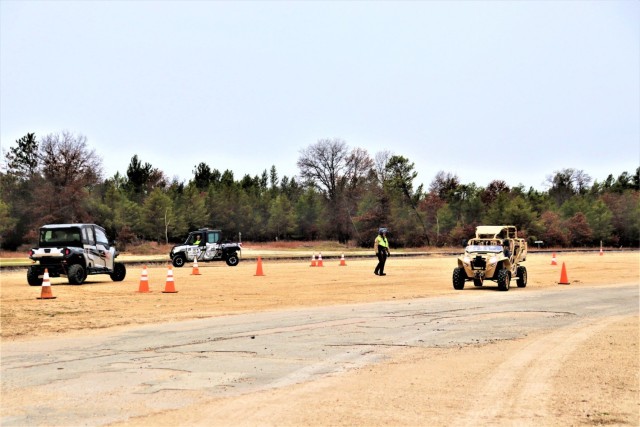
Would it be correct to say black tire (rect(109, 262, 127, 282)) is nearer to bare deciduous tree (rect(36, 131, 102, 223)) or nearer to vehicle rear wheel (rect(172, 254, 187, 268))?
vehicle rear wheel (rect(172, 254, 187, 268))

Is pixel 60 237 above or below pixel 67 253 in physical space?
above

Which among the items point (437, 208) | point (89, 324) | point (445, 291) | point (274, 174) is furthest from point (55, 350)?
point (274, 174)

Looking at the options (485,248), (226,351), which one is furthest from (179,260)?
(226,351)

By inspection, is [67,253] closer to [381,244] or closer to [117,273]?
[117,273]

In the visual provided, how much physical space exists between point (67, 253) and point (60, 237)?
74 cm

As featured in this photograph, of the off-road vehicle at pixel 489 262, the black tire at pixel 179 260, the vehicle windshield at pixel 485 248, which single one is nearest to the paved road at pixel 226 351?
the off-road vehicle at pixel 489 262

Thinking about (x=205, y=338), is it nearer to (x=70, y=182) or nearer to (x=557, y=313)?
(x=557, y=313)

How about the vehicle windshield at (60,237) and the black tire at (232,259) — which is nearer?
the vehicle windshield at (60,237)

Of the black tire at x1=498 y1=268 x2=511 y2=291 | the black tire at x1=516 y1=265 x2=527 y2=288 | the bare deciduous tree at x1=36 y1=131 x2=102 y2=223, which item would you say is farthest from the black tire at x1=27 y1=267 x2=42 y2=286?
the bare deciduous tree at x1=36 y1=131 x2=102 y2=223

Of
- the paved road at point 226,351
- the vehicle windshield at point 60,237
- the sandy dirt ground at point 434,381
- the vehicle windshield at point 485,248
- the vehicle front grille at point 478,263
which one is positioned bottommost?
the sandy dirt ground at point 434,381

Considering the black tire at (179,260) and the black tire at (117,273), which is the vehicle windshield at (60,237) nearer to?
the black tire at (117,273)

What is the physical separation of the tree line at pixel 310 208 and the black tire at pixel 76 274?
5264 centimetres

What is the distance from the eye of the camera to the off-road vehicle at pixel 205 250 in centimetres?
4603

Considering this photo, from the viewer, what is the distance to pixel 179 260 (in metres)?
45.7
